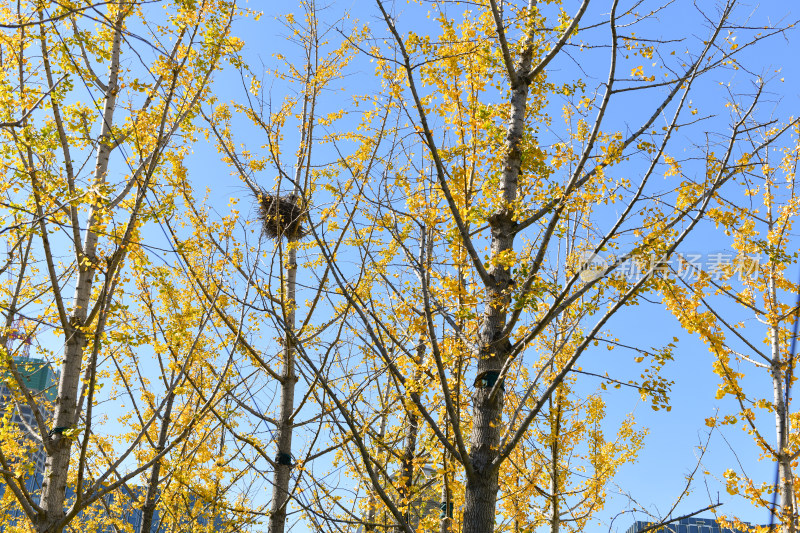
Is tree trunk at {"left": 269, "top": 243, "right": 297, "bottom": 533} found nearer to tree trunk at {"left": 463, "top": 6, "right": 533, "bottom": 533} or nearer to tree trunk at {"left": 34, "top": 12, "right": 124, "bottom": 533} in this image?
tree trunk at {"left": 34, "top": 12, "right": 124, "bottom": 533}

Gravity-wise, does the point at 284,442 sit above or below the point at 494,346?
below

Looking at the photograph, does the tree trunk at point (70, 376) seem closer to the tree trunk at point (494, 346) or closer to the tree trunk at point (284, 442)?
the tree trunk at point (284, 442)

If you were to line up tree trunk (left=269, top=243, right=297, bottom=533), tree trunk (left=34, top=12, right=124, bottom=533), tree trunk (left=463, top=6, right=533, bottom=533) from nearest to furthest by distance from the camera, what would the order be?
tree trunk (left=463, top=6, right=533, bottom=533) → tree trunk (left=34, top=12, right=124, bottom=533) → tree trunk (left=269, top=243, right=297, bottom=533)

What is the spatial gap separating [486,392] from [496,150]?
188 centimetres

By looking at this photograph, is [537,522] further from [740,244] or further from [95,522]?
[95,522]

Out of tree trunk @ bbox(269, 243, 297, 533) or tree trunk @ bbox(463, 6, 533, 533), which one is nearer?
tree trunk @ bbox(463, 6, 533, 533)

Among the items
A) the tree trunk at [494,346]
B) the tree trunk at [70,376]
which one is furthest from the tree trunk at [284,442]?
the tree trunk at [494,346]

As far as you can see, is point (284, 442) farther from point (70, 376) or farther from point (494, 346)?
point (494, 346)

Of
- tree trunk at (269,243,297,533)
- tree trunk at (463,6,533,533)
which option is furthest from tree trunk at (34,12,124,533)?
tree trunk at (463,6,533,533)

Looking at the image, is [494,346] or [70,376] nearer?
[494,346]

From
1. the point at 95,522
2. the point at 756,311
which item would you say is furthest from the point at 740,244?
the point at 95,522

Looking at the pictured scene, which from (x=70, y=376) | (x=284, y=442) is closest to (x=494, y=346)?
(x=284, y=442)

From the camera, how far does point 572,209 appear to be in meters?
3.99

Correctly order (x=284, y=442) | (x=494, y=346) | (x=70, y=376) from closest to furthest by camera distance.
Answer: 1. (x=494, y=346)
2. (x=70, y=376)
3. (x=284, y=442)
